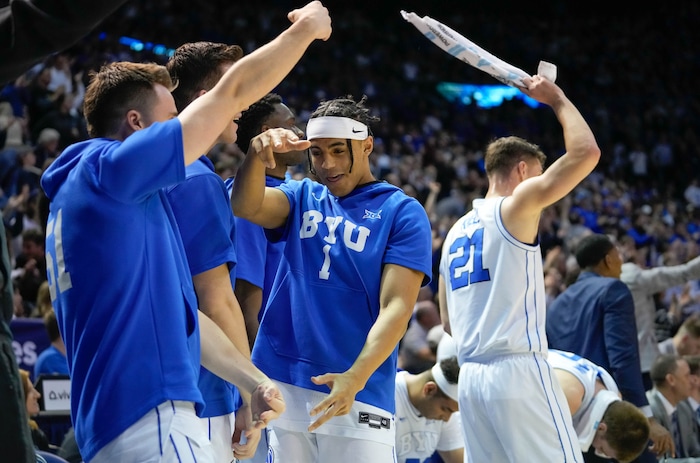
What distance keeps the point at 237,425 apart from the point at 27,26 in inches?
59.0

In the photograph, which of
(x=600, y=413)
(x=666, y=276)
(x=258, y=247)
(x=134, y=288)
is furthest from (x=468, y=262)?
(x=666, y=276)

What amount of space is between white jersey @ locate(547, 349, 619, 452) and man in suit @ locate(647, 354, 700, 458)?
2.04 meters

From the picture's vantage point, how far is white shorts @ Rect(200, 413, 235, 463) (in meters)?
3.09

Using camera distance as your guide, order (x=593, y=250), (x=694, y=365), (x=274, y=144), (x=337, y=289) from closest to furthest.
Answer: (x=274, y=144)
(x=337, y=289)
(x=593, y=250)
(x=694, y=365)

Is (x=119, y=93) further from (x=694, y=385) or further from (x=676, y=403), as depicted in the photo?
(x=694, y=385)

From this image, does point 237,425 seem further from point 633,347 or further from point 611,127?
point 611,127

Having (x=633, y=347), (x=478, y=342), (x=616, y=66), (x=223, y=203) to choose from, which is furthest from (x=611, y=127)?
(x=223, y=203)

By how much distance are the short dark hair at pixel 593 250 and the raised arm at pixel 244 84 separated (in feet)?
15.1

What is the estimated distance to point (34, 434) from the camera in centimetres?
536

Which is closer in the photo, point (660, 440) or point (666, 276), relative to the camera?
point (660, 440)

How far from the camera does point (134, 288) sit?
265cm

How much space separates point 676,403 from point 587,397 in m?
2.29

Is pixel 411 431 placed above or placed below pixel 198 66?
below

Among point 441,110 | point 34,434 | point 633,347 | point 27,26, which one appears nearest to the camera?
point 27,26
